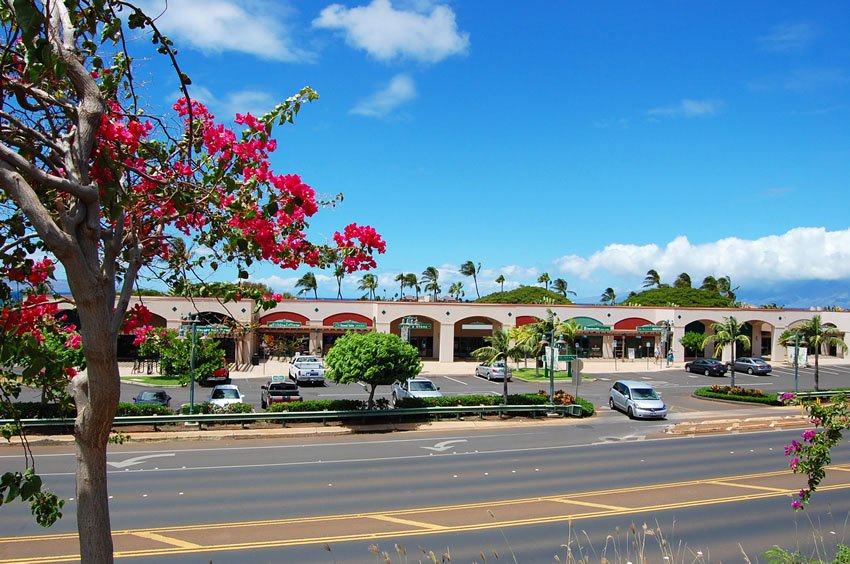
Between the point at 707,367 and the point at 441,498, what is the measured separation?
131ft

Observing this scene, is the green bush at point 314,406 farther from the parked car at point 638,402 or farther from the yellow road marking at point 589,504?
the yellow road marking at point 589,504

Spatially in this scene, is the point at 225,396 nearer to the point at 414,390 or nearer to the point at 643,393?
the point at 414,390

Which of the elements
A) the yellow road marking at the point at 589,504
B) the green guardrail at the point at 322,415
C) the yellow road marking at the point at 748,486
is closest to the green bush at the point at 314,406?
the green guardrail at the point at 322,415

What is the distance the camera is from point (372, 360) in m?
24.7

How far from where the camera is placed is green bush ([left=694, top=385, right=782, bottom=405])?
34.4 m

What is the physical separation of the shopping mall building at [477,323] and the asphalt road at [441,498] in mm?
24842

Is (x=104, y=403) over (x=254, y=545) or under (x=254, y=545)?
over

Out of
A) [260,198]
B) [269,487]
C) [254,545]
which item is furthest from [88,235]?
[269,487]

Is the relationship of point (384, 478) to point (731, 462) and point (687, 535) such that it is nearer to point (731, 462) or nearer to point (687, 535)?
point (687, 535)

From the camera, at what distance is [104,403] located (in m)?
4.29

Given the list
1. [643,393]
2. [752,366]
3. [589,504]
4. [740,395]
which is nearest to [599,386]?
[740,395]

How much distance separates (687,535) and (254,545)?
7.85 metres

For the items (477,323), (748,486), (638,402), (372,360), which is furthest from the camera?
(477,323)

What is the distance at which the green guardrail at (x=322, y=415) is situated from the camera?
904 inches
